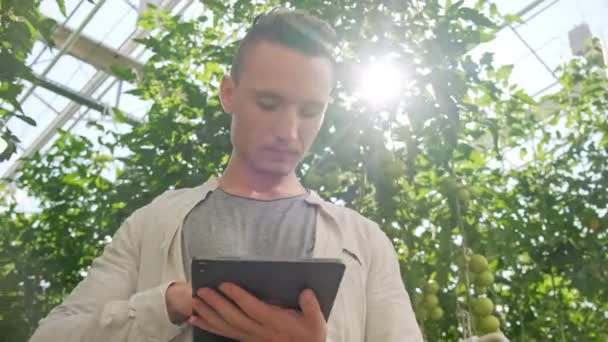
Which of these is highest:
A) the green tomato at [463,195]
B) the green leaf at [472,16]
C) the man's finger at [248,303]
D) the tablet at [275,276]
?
the green leaf at [472,16]

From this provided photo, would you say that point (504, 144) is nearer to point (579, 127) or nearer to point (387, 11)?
point (579, 127)

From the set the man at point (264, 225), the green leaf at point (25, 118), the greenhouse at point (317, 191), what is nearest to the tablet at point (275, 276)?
the greenhouse at point (317, 191)

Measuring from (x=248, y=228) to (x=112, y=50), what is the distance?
648 cm

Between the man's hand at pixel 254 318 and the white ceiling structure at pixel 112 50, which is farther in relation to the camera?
the white ceiling structure at pixel 112 50

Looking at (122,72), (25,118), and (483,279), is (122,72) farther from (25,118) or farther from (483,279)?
(483,279)

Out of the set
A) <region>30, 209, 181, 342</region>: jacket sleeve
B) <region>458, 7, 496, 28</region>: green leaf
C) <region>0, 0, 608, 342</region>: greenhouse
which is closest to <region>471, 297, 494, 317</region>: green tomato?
<region>0, 0, 608, 342</region>: greenhouse

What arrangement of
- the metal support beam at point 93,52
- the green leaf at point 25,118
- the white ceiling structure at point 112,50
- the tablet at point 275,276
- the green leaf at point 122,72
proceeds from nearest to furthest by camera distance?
the tablet at point 275,276
the green leaf at point 25,118
the green leaf at point 122,72
the white ceiling structure at point 112,50
the metal support beam at point 93,52

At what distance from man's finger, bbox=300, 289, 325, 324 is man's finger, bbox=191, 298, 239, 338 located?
0.30 feet

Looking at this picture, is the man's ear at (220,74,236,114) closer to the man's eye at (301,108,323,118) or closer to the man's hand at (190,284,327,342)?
the man's eye at (301,108,323,118)

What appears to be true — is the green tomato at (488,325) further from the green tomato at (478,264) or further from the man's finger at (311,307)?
the man's finger at (311,307)

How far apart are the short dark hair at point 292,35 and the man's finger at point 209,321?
1.22ft

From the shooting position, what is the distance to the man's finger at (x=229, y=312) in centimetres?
72

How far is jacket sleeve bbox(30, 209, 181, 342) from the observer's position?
78cm

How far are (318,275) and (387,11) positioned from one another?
1.27 meters
